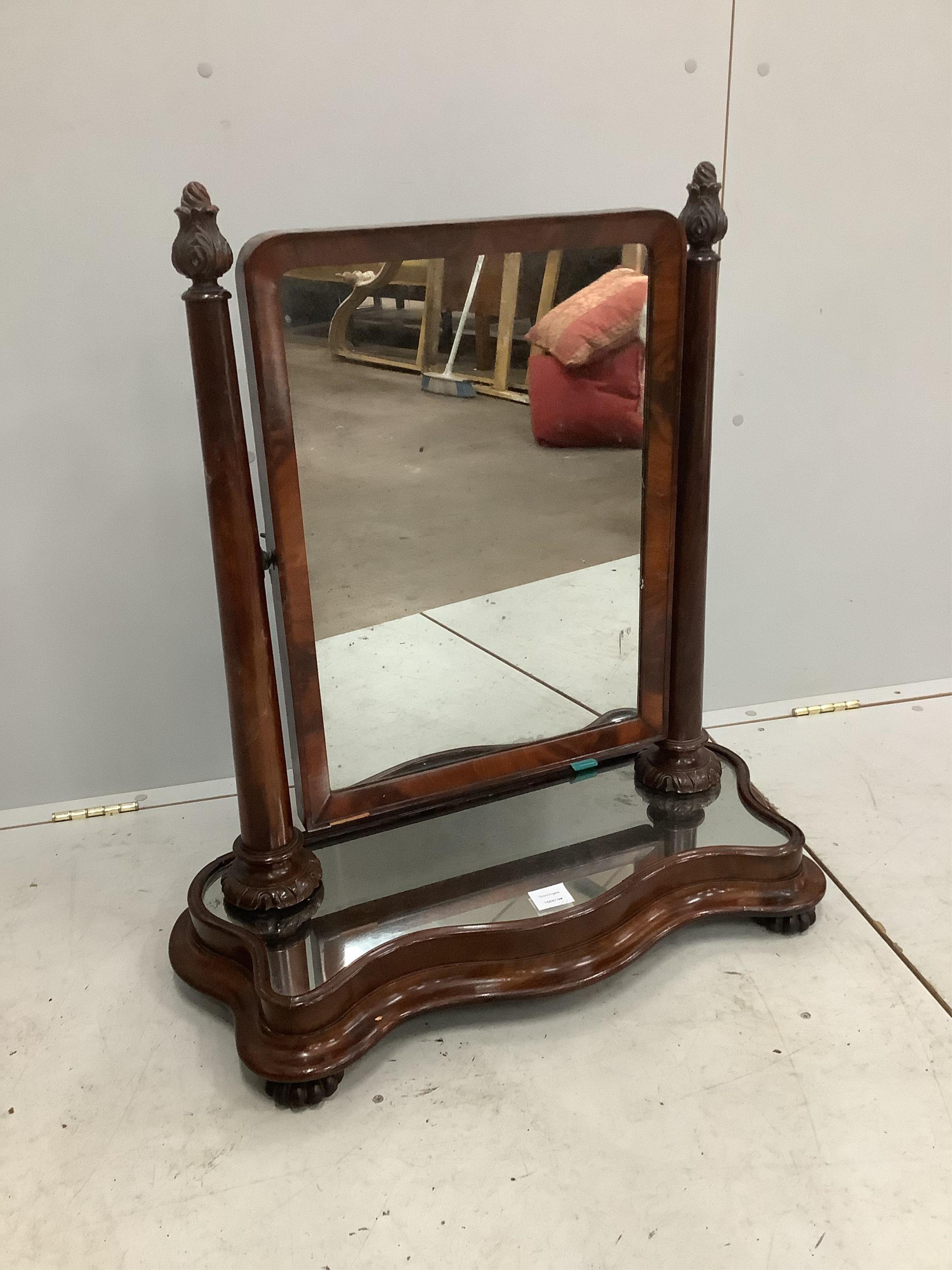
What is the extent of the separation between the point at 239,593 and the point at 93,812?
23.1 inches

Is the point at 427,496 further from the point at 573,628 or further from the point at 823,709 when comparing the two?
the point at 823,709

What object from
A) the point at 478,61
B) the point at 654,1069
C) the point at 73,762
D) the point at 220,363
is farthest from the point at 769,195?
the point at 73,762

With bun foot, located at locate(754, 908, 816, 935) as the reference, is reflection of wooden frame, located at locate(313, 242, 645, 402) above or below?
above

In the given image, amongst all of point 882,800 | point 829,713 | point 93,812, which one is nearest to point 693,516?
point 882,800

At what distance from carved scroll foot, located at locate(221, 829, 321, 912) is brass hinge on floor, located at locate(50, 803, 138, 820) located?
393 mm

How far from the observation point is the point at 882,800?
54.6 inches

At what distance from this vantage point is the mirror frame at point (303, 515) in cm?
90

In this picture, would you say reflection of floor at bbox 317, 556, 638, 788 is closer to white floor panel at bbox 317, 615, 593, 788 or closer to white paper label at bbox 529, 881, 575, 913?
white floor panel at bbox 317, 615, 593, 788

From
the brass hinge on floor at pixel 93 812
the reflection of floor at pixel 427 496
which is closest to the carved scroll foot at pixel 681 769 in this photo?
the reflection of floor at pixel 427 496

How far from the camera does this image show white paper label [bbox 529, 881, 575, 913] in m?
1.05

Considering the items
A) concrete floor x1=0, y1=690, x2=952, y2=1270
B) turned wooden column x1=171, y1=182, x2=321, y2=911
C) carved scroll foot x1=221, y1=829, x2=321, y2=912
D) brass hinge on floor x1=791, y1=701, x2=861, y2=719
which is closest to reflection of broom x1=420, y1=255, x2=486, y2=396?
turned wooden column x1=171, y1=182, x2=321, y2=911

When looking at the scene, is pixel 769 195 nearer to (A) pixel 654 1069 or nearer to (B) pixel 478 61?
(B) pixel 478 61

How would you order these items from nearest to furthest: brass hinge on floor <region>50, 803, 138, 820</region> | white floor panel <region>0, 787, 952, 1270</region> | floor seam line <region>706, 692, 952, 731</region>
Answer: white floor panel <region>0, 787, 952, 1270</region>, brass hinge on floor <region>50, 803, 138, 820</region>, floor seam line <region>706, 692, 952, 731</region>

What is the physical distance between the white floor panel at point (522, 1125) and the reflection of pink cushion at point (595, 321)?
0.61 meters
